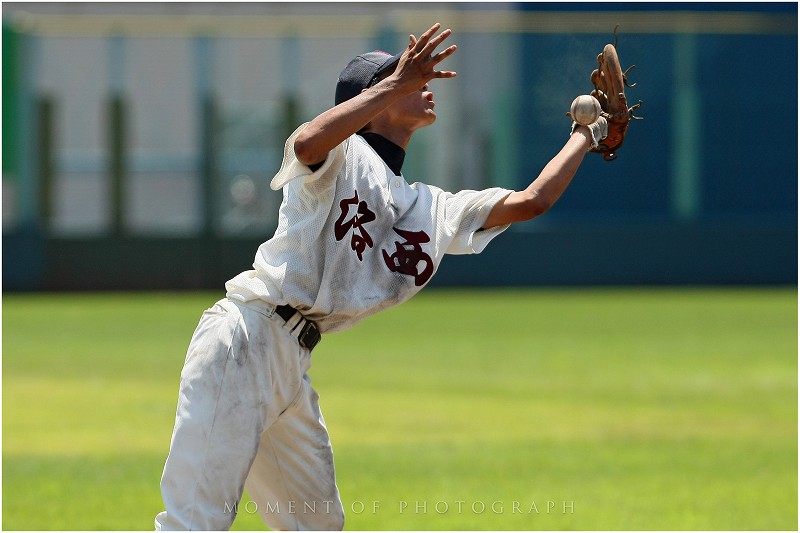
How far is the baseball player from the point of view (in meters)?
4.00

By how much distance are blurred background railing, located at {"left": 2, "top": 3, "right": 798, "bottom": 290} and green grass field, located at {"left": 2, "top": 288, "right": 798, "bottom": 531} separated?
7187 mm

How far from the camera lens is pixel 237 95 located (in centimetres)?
2814

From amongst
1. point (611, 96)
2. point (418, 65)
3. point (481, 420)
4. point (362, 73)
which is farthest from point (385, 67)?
point (481, 420)

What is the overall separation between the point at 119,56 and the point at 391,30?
5.80 m

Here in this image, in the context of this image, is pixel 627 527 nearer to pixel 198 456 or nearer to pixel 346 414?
pixel 198 456

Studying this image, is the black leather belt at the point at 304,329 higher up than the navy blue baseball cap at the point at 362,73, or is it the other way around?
the navy blue baseball cap at the point at 362,73

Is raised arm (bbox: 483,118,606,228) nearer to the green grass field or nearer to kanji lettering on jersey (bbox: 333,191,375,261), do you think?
kanji lettering on jersey (bbox: 333,191,375,261)

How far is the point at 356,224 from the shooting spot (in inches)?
161

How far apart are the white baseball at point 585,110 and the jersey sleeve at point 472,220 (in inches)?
13.1

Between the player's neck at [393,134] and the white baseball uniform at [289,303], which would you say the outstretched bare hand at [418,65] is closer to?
the white baseball uniform at [289,303]

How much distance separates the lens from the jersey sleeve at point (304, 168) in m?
3.91

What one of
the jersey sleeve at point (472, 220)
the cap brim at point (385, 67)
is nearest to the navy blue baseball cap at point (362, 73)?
the cap brim at point (385, 67)

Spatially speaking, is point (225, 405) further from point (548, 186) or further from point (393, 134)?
point (548, 186)

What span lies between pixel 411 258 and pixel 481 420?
629 cm
